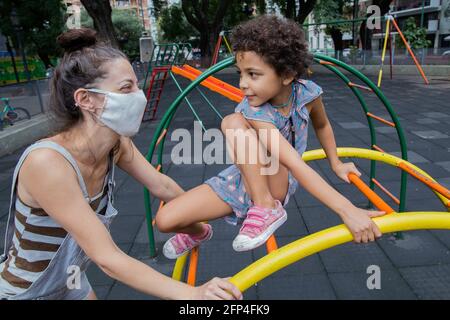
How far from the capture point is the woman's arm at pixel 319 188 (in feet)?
3.84

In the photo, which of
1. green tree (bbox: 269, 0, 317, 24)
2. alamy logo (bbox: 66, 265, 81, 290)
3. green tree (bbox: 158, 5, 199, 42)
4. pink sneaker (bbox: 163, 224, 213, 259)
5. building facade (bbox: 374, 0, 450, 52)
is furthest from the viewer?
building facade (bbox: 374, 0, 450, 52)

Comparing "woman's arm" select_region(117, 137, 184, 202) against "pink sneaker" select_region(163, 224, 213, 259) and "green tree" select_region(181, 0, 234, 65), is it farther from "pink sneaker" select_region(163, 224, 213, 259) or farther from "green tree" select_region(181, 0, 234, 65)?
"green tree" select_region(181, 0, 234, 65)

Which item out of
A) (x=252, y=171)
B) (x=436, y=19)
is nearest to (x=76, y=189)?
(x=252, y=171)

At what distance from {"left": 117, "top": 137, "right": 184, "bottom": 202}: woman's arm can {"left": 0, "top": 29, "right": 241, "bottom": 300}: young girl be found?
11cm

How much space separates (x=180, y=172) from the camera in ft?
14.6

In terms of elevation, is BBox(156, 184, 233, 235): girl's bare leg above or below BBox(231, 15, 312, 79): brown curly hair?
below

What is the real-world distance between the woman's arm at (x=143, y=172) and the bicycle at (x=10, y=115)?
5221mm

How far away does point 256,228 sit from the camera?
4.61ft

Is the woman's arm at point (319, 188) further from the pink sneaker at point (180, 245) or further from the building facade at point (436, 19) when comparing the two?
the building facade at point (436, 19)

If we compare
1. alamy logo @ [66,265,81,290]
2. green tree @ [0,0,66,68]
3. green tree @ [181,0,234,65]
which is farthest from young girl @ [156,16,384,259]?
green tree @ [0,0,66,68]

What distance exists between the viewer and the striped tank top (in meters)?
1.23

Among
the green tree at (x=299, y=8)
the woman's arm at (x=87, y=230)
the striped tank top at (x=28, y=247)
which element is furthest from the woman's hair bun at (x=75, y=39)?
the green tree at (x=299, y=8)

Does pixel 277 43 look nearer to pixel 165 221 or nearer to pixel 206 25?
pixel 165 221
